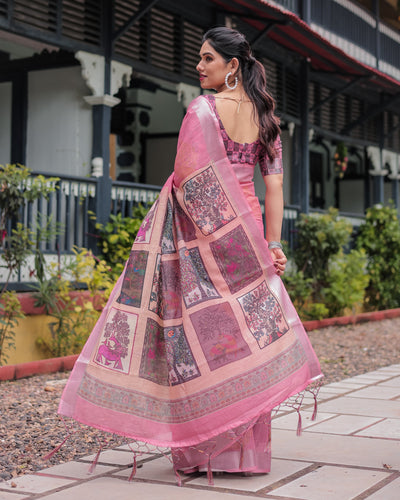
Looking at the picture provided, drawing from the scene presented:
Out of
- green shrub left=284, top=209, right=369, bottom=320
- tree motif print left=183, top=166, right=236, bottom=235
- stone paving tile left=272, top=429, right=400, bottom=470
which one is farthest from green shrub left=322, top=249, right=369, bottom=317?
tree motif print left=183, top=166, right=236, bottom=235

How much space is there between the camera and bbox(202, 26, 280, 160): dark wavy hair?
358cm

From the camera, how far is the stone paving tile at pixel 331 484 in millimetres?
3113

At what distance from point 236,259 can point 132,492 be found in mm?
1020

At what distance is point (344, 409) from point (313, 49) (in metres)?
7.65

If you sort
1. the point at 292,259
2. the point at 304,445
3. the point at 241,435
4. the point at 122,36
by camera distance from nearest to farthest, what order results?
the point at 241,435, the point at 304,445, the point at 122,36, the point at 292,259

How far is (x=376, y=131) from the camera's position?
53.6 feet

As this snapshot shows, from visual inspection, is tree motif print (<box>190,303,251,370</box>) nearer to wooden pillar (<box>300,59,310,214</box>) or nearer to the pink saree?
the pink saree

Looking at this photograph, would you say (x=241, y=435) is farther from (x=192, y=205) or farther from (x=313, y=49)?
(x=313, y=49)

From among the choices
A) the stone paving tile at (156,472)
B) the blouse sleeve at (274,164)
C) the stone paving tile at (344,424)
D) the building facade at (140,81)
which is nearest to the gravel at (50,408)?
the stone paving tile at (156,472)

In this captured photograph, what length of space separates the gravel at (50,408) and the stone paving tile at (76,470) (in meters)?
0.09

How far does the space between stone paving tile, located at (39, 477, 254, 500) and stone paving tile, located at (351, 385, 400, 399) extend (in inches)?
102

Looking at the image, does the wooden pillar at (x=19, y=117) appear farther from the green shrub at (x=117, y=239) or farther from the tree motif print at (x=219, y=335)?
the tree motif print at (x=219, y=335)

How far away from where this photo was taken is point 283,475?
11.3 ft

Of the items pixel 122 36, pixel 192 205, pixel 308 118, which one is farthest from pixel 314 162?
pixel 192 205
